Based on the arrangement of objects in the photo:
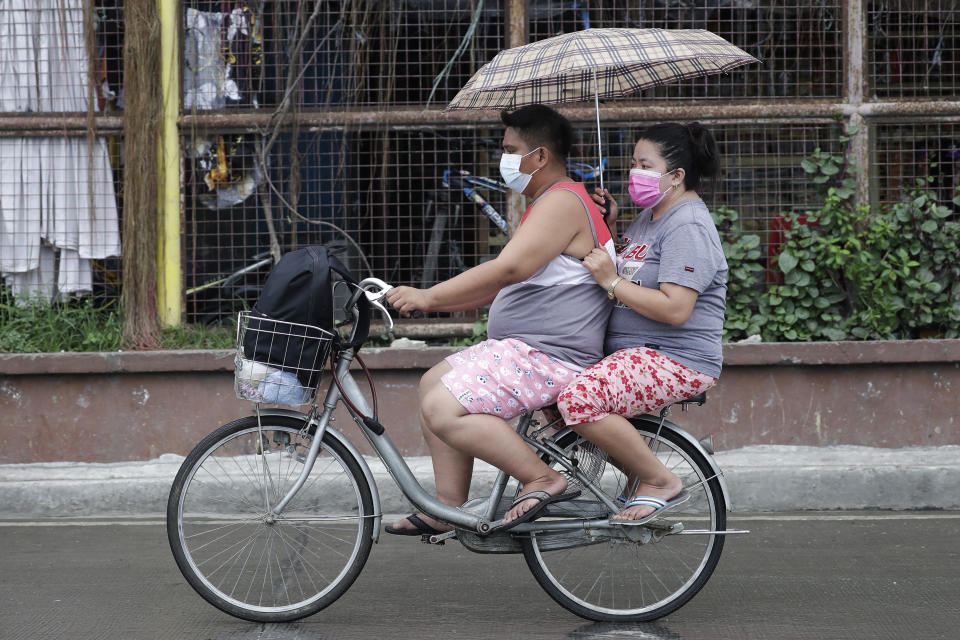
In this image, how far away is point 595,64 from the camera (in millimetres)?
A: 3994

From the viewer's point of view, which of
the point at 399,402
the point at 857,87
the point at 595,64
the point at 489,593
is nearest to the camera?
the point at 595,64

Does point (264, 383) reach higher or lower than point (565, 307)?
lower

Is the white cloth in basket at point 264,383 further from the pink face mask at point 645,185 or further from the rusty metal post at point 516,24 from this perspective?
the rusty metal post at point 516,24

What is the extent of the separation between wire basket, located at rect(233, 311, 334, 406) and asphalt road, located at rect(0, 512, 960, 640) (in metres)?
0.90

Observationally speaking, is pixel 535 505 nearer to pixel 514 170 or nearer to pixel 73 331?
pixel 514 170

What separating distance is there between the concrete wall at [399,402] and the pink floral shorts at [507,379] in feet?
9.24

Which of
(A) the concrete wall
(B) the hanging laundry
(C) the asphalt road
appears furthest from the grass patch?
(C) the asphalt road

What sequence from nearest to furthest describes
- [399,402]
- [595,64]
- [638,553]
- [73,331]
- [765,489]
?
[595,64]
[638,553]
[765,489]
[399,402]
[73,331]

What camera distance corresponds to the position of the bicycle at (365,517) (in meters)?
4.00

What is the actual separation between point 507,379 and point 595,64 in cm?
120

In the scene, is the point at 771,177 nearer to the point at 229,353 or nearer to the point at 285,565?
the point at 229,353

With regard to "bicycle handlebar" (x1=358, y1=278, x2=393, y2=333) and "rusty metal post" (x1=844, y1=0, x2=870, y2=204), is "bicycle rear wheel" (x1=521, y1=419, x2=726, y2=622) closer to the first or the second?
"bicycle handlebar" (x1=358, y1=278, x2=393, y2=333)

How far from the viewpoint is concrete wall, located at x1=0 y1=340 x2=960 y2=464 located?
6734mm

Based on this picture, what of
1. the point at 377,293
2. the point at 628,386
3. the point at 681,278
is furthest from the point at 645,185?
the point at 377,293
